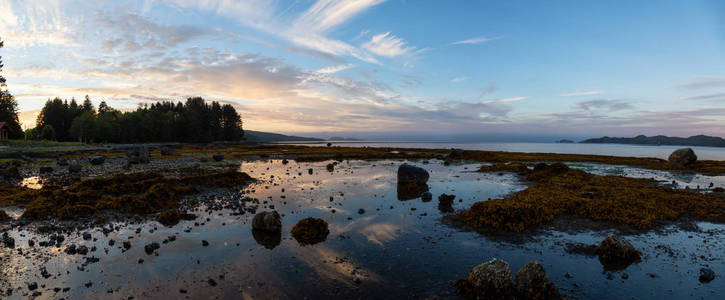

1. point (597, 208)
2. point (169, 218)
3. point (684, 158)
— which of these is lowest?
point (169, 218)

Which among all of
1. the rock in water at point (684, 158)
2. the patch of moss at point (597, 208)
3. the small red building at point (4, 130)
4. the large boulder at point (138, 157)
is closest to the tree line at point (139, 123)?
the small red building at point (4, 130)

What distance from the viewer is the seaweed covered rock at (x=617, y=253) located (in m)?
11.5

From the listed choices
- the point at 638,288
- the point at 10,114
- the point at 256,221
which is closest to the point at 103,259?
the point at 256,221

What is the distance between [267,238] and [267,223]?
1025 mm

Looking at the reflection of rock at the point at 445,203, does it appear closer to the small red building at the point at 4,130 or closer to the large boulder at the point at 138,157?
the large boulder at the point at 138,157

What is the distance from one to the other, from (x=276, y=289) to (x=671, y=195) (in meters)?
30.7

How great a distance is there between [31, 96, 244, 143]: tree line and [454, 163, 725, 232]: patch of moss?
157438mm

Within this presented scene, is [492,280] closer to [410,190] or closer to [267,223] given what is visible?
[267,223]

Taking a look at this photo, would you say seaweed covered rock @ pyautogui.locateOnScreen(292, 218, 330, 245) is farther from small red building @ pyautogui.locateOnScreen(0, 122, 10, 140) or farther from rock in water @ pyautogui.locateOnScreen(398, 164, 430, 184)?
small red building @ pyautogui.locateOnScreen(0, 122, 10, 140)

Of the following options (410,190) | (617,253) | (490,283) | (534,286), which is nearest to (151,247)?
(490,283)

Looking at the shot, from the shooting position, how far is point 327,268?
35.6ft

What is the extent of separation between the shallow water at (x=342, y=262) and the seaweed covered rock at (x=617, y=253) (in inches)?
15.6

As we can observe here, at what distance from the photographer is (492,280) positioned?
9148 millimetres

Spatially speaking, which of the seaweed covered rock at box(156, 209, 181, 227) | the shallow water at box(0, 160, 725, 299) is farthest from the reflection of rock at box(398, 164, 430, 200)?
the seaweed covered rock at box(156, 209, 181, 227)
